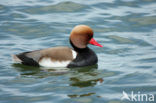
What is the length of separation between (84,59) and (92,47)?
1406 mm

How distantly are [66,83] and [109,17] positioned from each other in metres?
4.83

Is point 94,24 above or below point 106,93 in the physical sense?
above

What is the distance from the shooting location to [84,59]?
8516 millimetres

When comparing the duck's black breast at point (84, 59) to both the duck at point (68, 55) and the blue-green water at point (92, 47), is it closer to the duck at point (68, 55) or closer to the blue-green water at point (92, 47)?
the duck at point (68, 55)

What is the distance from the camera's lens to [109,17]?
1191 centimetres

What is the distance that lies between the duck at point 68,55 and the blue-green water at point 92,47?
167mm

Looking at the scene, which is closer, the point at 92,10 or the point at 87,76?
the point at 87,76

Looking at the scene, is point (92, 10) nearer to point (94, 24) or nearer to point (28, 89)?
point (94, 24)

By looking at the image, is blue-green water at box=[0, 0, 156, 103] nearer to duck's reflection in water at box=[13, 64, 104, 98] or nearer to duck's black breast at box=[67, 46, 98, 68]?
duck's reflection in water at box=[13, 64, 104, 98]

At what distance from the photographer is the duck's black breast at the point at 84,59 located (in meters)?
8.40

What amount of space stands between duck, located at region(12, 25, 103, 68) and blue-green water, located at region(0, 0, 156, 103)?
0.17m

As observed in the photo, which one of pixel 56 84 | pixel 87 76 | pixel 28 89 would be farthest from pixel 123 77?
pixel 28 89

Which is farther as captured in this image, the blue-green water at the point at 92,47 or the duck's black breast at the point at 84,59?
the duck's black breast at the point at 84,59

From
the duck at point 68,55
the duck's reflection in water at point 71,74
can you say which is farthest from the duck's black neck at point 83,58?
the duck's reflection in water at point 71,74
